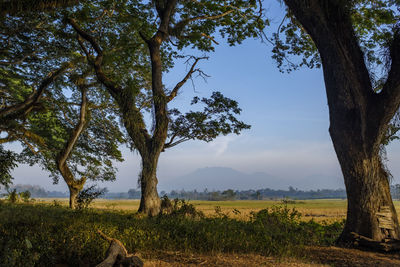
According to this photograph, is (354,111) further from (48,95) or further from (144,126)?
(48,95)

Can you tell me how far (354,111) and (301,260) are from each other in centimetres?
441

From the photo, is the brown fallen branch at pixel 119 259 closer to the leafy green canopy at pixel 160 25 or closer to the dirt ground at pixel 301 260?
the dirt ground at pixel 301 260

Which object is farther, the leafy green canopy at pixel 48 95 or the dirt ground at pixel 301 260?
the leafy green canopy at pixel 48 95

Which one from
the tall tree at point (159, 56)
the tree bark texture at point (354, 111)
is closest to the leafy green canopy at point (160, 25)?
the tall tree at point (159, 56)

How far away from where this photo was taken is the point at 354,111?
794 cm

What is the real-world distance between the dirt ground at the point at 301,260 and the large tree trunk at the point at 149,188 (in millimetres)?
7583

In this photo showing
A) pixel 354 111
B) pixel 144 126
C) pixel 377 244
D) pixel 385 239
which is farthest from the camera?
pixel 144 126

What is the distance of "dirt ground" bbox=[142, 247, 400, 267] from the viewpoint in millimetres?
5000

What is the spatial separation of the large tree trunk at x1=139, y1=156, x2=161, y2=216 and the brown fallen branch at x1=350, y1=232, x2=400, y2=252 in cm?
807

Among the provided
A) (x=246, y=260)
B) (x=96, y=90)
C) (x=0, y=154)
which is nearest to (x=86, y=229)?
(x=246, y=260)

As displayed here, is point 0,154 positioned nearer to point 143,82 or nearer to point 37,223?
point 143,82

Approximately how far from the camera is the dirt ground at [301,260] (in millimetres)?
5000

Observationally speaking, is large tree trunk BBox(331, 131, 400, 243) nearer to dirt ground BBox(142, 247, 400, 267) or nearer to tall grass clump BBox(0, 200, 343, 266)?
dirt ground BBox(142, 247, 400, 267)

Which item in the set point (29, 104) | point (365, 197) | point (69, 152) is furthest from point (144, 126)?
point (365, 197)
